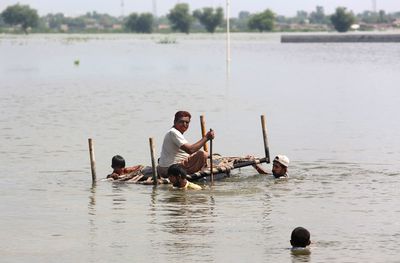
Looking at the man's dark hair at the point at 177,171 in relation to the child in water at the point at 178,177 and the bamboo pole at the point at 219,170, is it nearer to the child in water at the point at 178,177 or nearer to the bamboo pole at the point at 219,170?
the child in water at the point at 178,177

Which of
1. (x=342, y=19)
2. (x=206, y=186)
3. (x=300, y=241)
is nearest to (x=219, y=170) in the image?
(x=206, y=186)

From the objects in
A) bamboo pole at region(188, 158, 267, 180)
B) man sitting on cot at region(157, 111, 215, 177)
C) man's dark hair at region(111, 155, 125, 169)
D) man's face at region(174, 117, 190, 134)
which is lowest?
bamboo pole at region(188, 158, 267, 180)

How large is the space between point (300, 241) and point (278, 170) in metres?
6.42

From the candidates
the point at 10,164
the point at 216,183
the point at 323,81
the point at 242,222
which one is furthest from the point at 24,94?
the point at 242,222

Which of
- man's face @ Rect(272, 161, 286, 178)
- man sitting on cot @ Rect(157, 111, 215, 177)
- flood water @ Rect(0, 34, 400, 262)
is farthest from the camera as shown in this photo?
man's face @ Rect(272, 161, 286, 178)

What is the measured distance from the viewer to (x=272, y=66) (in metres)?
76.3

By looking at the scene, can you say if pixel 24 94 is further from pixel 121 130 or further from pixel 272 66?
pixel 272 66

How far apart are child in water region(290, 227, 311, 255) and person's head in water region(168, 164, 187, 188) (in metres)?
4.75

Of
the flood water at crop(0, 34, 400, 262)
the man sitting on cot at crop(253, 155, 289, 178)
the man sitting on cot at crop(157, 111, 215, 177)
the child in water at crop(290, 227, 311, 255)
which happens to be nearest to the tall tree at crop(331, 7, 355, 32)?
the flood water at crop(0, 34, 400, 262)

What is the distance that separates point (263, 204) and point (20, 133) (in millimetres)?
13925

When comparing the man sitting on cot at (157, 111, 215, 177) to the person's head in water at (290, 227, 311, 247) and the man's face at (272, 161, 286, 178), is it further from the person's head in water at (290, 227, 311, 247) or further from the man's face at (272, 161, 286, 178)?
the person's head in water at (290, 227, 311, 247)

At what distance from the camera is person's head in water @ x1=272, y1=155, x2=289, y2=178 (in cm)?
2192

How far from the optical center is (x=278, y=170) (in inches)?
871

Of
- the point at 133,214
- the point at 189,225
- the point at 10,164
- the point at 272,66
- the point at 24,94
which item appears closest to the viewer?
the point at 189,225
